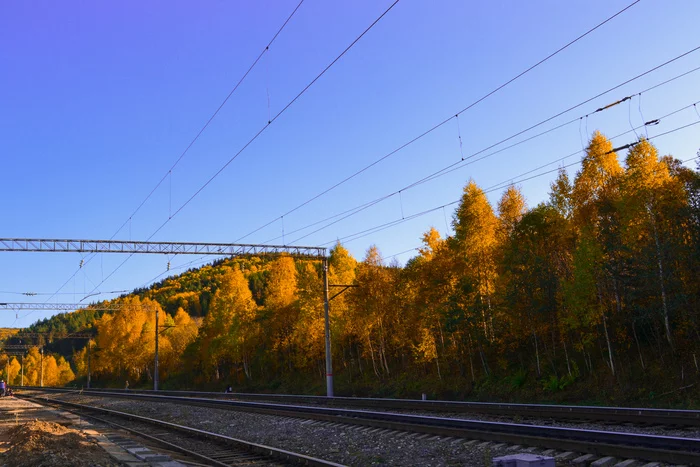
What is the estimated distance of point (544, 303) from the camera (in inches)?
1262

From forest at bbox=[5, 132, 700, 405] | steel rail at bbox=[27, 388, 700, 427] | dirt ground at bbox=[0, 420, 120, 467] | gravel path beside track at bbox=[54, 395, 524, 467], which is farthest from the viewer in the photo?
forest at bbox=[5, 132, 700, 405]

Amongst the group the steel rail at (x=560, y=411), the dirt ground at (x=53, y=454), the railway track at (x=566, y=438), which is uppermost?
the dirt ground at (x=53, y=454)

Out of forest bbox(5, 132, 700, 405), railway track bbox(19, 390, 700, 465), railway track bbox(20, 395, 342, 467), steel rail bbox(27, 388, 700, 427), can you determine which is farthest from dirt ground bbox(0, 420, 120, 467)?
forest bbox(5, 132, 700, 405)

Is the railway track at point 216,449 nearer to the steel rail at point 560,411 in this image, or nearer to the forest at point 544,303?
the steel rail at point 560,411

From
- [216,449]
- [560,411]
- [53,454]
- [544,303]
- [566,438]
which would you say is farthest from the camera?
[544,303]

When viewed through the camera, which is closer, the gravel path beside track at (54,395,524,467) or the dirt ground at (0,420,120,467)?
the gravel path beside track at (54,395,524,467)

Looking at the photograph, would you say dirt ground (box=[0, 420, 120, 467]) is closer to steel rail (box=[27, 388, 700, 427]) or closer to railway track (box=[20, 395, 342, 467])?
railway track (box=[20, 395, 342, 467])

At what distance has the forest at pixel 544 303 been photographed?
87.3ft

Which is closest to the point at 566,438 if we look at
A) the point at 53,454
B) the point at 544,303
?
the point at 53,454

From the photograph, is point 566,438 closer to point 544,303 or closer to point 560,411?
point 560,411

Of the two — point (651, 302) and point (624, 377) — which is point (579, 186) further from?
point (624, 377)

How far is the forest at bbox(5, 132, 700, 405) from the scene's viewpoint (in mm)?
26609

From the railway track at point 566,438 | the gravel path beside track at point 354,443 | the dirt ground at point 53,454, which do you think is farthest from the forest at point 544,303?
the dirt ground at point 53,454

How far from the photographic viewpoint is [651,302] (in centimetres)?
2683
